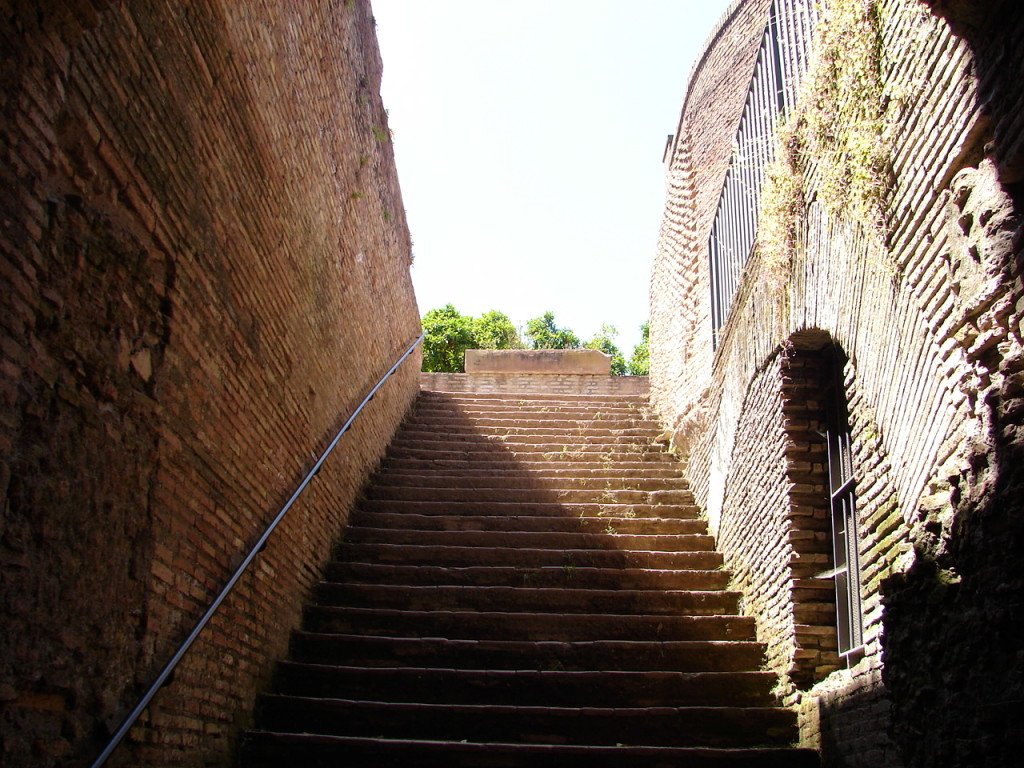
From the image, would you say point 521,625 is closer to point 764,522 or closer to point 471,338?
point 764,522

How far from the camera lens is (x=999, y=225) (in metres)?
2.58

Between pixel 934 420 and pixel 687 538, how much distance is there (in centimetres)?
357

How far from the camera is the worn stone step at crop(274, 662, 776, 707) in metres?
4.67

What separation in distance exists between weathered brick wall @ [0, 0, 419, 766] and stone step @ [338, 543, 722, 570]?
25.7 inches

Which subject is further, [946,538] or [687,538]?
[687,538]

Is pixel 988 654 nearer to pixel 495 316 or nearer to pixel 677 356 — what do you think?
pixel 677 356


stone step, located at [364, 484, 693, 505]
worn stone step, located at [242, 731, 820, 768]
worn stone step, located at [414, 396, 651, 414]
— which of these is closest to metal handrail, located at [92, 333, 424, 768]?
worn stone step, located at [242, 731, 820, 768]

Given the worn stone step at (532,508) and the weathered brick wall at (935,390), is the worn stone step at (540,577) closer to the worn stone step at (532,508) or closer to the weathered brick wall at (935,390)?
the worn stone step at (532,508)

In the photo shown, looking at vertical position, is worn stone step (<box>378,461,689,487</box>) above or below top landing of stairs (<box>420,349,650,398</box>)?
below

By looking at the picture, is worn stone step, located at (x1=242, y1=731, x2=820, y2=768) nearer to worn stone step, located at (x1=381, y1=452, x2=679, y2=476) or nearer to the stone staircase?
the stone staircase

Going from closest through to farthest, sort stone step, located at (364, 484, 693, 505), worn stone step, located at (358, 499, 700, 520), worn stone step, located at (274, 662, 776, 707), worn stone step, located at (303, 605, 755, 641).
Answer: worn stone step, located at (274, 662, 776, 707) < worn stone step, located at (303, 605, 755, 641) < worn stone step, located at (358, 499, 700, 520) < stone step, located at (364, 484, 693, 505)

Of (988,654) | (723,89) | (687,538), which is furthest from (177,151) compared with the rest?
(723,89)

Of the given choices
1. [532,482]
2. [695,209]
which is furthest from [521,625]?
[695,209]

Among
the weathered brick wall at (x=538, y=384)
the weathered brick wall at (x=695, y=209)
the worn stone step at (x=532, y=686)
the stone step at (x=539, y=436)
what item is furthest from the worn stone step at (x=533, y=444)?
the worn stone step at (x=532, y=686)
